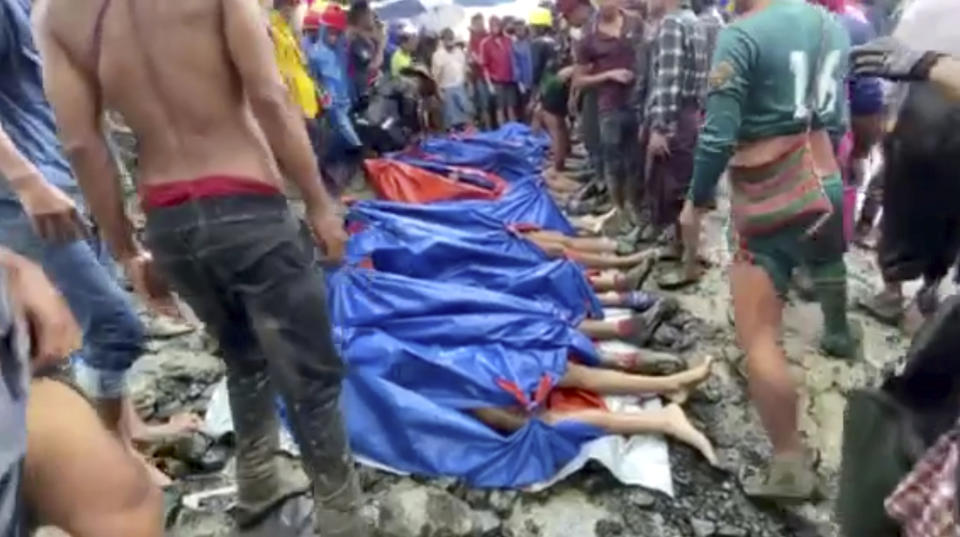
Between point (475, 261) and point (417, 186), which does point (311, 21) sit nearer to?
point (417, 186)

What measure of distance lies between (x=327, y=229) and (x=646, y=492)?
4.93 ft

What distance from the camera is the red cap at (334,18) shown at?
7.97 meters

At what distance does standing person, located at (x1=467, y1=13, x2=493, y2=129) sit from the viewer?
40.0ft

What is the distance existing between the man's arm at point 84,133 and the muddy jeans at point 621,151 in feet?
13.5

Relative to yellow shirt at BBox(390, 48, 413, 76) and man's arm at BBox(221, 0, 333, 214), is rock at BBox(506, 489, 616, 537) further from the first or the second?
yellow shirt at BBox(390, 48, 413, 76)

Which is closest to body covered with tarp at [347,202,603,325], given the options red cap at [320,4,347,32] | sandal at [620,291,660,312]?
sandal at [620,291,660,312]

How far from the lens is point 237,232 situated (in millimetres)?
2416

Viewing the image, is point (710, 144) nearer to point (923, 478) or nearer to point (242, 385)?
point (242, 385)

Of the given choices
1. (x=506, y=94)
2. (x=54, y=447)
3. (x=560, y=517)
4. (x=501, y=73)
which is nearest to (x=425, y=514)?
(x=560, y=517)

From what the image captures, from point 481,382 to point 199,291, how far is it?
1303 mm

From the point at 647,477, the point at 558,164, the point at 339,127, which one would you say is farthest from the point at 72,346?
the point at 558,164

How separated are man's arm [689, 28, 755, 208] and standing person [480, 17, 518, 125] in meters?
9.06

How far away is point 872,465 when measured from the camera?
5.07 ft

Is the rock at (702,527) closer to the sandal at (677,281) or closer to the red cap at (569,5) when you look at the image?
the sandal at (677,281)
